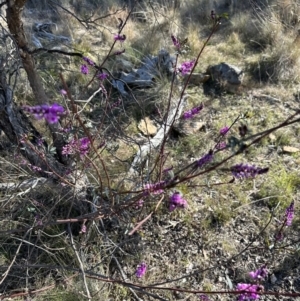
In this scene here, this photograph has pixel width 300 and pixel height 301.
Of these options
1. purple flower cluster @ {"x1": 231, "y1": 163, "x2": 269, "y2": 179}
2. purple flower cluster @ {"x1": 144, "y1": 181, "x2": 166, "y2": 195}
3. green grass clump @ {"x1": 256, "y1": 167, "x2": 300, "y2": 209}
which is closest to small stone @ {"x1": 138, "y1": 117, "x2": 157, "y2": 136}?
green grass clump @ {"x1": 256, "y1": 167, "x2": 300, "y2": 209}

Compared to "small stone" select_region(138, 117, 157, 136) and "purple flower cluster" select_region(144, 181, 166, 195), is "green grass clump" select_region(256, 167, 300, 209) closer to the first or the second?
"small stone" select_region(138, 117, 157, 136)

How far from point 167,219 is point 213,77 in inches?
84.7

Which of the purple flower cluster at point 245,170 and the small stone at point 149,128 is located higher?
the purple flower cluster at point 245,170

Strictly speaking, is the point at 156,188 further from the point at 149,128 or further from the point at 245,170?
the point at 149,128

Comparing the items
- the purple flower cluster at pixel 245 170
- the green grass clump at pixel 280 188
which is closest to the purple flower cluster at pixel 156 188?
the purple flower cluster at pixel 245 170

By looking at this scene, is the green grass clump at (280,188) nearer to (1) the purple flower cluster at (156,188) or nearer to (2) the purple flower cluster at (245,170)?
(1) the purple flower cluster at (156,188)

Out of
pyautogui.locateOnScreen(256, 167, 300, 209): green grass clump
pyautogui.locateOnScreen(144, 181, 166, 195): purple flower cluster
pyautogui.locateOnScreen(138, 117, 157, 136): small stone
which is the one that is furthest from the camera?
pyautogui.locateOnScreen(138, 117, 157, 136): small stone

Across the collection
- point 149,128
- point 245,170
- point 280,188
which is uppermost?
point 245,170

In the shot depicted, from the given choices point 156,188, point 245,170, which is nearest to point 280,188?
point 156,188

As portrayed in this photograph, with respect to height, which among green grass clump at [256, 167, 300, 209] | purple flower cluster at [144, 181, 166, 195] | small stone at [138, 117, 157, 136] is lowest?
green grass clump at [256, 167, 300, 209]

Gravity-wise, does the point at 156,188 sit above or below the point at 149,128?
above

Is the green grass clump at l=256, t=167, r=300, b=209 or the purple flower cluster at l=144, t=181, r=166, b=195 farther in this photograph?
the green grass clump at l=256, t=167, r=300, b=209

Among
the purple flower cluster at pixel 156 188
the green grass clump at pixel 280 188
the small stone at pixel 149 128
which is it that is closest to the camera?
the purple flower cluster at pixel 156 188

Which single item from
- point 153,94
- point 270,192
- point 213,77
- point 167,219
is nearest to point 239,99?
point 213,77
